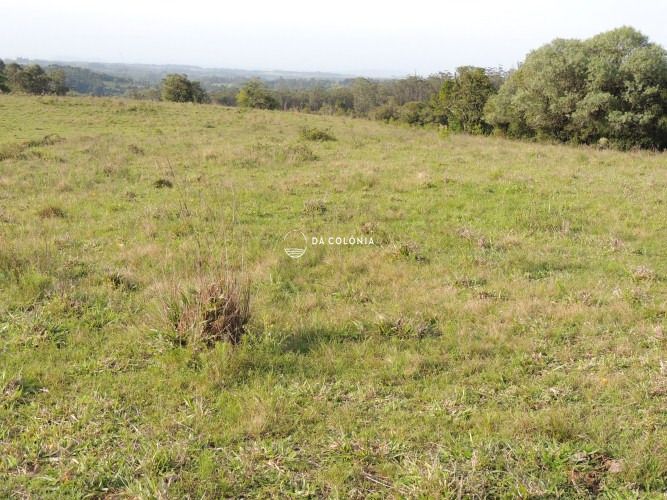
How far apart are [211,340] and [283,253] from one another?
3.20 meters

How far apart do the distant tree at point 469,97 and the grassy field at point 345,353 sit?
3643cm

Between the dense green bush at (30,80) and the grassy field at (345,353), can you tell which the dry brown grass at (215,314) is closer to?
the grassy field at (345,353)

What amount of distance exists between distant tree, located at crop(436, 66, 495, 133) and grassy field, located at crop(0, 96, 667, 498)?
36428mm

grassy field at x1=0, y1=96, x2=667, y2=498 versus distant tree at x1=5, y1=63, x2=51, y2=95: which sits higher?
distant tree at x1=5, y1=63, x2=51, y2=95

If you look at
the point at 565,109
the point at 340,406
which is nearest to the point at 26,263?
the point at 340,406

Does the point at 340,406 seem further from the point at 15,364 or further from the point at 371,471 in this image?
the point at 15,364

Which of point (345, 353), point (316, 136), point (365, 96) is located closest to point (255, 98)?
point (316, 136)

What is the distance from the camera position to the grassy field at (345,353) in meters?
3.50

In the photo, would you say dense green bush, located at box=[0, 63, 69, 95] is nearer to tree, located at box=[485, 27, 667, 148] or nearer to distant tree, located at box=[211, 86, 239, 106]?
distant tree, located at box=[211, 86, 239, 106]

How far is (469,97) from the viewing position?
46.2 meters

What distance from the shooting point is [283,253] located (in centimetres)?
808

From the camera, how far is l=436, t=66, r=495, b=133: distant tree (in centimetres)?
4525

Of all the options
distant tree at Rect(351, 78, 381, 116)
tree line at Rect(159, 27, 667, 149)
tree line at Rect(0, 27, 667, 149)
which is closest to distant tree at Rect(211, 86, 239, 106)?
distant tree at Rect(351, 78, 381, 116)

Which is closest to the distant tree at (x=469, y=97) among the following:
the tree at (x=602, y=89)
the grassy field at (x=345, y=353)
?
the tree at (x=602, y=89)
